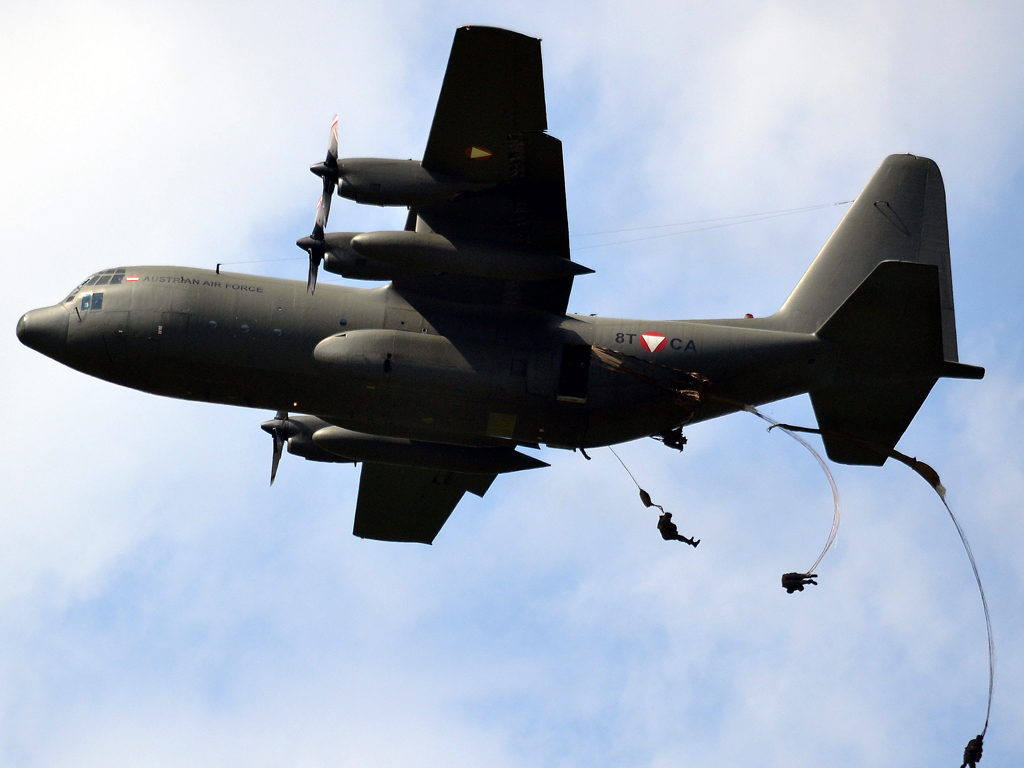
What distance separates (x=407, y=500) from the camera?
24438 millimetres

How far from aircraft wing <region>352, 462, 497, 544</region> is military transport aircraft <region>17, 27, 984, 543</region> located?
350cm

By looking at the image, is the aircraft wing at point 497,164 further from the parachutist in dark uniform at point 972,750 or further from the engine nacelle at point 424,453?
the parachutist in dark uniform at point 972,750

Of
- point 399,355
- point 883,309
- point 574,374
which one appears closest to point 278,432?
point 399,355

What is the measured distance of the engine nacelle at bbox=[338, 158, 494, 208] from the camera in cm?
1841

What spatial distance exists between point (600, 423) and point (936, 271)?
5987 mm

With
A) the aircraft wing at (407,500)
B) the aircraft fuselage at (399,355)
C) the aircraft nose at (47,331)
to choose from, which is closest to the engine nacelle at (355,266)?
the aircraft fuselage at (399,355)

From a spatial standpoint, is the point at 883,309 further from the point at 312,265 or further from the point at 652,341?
the point at 312,265

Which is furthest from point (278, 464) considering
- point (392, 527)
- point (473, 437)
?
point (473, 437)

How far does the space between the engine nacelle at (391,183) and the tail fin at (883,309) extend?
682 centimetres

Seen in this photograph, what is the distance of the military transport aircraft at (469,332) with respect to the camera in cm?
1870

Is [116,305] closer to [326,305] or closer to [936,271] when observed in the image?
[326,305]

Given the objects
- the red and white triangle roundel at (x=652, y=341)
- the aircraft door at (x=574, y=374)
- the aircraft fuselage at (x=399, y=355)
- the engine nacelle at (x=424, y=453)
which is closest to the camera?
the aircraft fuselage at (x=399, y=355)

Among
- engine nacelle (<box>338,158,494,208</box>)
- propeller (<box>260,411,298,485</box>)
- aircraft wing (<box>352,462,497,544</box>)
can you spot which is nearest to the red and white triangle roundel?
engine nacelle (<box>338,158,494,208</box>)

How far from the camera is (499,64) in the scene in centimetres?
1791
